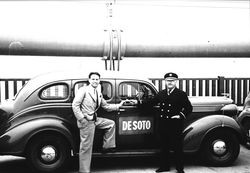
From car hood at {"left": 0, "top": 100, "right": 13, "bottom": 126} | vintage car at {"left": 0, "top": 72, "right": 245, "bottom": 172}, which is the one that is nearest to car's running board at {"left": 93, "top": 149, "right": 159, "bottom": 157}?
vintage car at {"left": 0, "top": 72, "right": 245, "bottom": 172}

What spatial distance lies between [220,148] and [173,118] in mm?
1250

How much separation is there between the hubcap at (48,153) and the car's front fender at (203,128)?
7.91ft

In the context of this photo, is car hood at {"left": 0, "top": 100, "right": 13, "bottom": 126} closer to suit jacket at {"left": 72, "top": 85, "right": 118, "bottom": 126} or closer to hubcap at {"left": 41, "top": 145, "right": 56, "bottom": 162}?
hubcap at {"left": 41, "top": 145, "right": 56, "bottom": 162}

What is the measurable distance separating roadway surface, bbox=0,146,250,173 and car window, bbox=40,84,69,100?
1364 mm

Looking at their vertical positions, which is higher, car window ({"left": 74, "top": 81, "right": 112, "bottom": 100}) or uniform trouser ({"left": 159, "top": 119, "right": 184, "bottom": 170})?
car window ({"left": 74, "top": 81, "right": 112, "bottom": 100})

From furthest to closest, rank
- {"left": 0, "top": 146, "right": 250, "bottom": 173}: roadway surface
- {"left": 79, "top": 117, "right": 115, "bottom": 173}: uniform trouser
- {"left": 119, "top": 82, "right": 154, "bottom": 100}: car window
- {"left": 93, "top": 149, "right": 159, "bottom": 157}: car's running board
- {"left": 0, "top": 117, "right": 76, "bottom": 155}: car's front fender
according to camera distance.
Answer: {"left": 119, "top": 82, "right": 154, "bottom": 100}: car window
{"left": 0, "top": 146, "right": 250, "bottom": 173}: roadway surface
{"left": 93, "top": 149, "right": 159, "bottom": 157}: car's running board
{"left": 79, "top": 117, "right": 115, "bottom": 173}: uniform trouser
{"left": 0, "top": 117, "right": 76, "bottom": 155}: car's front fender

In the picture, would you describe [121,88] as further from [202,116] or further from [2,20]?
[2,20]

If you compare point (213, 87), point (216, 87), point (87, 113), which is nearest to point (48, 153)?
point (87, 113)

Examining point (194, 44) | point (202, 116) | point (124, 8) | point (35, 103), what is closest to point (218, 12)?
point (124, 8)

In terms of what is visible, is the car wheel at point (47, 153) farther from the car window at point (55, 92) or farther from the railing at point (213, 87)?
the railing at point (213, 87)

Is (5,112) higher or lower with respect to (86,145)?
higher

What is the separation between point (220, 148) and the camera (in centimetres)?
679

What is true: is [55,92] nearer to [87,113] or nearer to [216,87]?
[87,113]

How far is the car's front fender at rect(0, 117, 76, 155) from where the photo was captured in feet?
19.5
